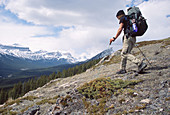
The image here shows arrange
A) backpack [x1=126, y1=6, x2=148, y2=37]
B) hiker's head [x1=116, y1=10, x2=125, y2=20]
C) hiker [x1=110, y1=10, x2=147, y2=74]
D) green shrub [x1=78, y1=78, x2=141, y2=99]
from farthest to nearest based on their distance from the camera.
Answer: hiker's head [x1=116, y1=10, x2=125, y2=20] → hiker [x1=110, y1=10, x2=147, y2=74] → backpack [x1=126, y1=6, x2=148, y2=37] → green shrub [x1=78, y1=78, x2=141, y2=99]

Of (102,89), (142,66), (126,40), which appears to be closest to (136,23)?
(126,40)

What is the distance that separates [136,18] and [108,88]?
5.63m

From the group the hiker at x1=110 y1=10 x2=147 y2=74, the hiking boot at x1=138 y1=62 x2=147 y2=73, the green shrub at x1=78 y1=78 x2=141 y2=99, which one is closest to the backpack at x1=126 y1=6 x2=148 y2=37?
the hiker at x1=110 y1=10 x2=147 y2=74

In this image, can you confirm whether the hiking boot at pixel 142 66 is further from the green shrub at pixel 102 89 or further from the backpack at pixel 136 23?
the backpack at pixel 136 23

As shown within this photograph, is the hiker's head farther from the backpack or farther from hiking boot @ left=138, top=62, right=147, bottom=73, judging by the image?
hiking boot @ left=138, top=62, right=147, bottom=73

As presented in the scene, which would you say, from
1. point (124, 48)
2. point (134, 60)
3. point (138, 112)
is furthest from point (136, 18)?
point (138, 112)

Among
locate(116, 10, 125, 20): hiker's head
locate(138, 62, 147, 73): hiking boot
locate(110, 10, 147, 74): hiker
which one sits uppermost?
locate(116, 10, 125, 20): hiker's head

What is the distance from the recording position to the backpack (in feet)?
27.0

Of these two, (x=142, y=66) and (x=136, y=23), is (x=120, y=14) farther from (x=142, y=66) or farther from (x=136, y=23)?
(x=142, y=66)

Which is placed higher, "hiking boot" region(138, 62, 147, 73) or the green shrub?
"hiking boot" region(138, 62, 147, 73)

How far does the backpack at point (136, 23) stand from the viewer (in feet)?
27.0

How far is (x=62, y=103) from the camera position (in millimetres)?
7285

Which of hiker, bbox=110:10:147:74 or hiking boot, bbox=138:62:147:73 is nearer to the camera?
hiker, bbox=110:10:147:74

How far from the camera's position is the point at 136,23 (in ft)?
27.1
